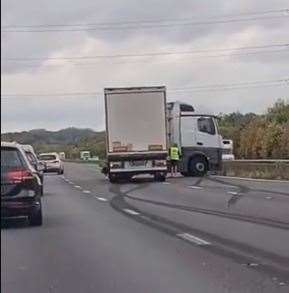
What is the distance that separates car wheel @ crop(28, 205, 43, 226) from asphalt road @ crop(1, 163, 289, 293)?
0.16 m

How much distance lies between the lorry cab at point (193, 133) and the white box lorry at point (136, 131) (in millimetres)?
3189

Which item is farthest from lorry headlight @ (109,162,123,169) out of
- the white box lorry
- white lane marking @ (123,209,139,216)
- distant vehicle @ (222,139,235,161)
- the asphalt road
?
distant vehicle @ (222,139,235,161)

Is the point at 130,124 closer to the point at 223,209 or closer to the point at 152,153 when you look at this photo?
the point at 152,153

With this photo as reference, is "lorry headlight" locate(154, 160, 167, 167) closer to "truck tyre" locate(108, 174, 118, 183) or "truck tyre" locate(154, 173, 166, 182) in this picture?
"truck tyre" locate(154, 173, 166, 182)

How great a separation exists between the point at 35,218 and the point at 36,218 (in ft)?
0.08

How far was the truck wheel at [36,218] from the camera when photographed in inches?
619

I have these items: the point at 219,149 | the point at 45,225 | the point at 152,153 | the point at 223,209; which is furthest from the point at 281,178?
the point at 45,225

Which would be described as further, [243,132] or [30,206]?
[243,132]

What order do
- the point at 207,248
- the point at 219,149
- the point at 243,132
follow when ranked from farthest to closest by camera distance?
the point at 243,132 → the point at 219,149 → the point at 207,248

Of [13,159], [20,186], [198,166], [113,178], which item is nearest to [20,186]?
[20,186]

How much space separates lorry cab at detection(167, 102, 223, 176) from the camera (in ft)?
127

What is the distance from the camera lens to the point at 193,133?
128 ft

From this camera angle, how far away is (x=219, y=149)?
39.6 m

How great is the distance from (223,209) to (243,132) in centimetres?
6440
